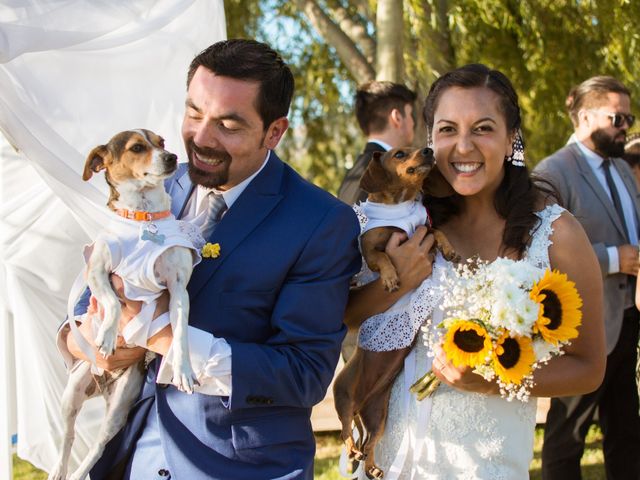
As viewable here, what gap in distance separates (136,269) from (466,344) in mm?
1024

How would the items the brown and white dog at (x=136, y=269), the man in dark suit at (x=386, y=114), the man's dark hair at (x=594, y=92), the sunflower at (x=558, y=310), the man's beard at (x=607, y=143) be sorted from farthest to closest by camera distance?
the man in dark suit at (x=386, y=114), the man's dark hair at (x=594, y=92), the man's beard at (x=607, y=143), the sunflower at (x=558, y=310), the brown and white dog at (x=136, y=269)

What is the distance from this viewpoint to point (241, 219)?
271cm

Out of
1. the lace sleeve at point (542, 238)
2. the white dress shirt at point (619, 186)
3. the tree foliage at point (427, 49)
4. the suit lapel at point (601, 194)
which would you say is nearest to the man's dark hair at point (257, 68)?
the lace sleeve at point (542, 238)

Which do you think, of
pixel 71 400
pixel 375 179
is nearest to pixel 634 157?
pixel 375 179

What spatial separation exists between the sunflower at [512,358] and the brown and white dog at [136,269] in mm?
915

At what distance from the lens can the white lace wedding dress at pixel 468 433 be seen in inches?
118

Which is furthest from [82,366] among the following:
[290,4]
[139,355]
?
[290,4]

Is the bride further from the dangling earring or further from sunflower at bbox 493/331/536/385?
sunflower at bbox 493/331/536/385

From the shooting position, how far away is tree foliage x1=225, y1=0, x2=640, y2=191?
7.66 m

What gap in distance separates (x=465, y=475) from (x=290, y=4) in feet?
25.8

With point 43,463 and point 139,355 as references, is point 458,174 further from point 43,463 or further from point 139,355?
point 43,463

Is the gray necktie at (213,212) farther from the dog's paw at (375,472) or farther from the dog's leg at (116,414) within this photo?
the dog's paw at (375,472)

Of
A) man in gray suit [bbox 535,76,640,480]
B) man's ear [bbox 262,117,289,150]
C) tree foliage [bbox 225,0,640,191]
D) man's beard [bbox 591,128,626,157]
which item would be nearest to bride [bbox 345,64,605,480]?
man's ear [bbox 262,117,289,150]

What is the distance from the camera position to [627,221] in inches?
227
